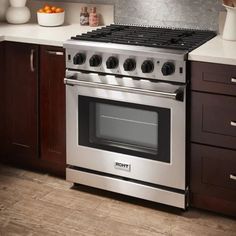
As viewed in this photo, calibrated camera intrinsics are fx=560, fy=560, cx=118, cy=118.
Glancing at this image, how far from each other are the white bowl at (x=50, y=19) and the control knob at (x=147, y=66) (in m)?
1.12

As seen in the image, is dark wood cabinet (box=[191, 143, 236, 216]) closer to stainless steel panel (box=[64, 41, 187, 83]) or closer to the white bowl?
stainless steel panel (box=[64, 41, 187, 83])

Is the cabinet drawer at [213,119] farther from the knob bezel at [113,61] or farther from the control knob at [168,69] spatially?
the knob bezel at [113,61]

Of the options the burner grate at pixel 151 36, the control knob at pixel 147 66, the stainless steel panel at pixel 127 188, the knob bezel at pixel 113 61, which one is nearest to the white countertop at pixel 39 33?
the burner grate at pixel 151 36

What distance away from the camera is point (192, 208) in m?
3.40

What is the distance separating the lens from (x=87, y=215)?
3332 millimetres

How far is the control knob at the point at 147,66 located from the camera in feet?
10.3

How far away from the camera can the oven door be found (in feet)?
10.4

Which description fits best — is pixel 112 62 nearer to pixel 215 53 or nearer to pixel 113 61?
pixel 113 61

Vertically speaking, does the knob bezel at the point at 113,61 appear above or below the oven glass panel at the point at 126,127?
above

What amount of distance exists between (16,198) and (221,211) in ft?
4.19

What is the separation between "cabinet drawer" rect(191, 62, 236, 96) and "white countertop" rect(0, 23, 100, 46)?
89 cm

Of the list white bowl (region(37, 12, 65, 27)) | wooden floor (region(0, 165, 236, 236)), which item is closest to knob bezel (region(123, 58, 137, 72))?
wooden floor (region(0, 165, 236, 236))

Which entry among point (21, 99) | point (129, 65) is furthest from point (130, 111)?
point (21, 99)

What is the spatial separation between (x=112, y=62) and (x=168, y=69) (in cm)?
36
